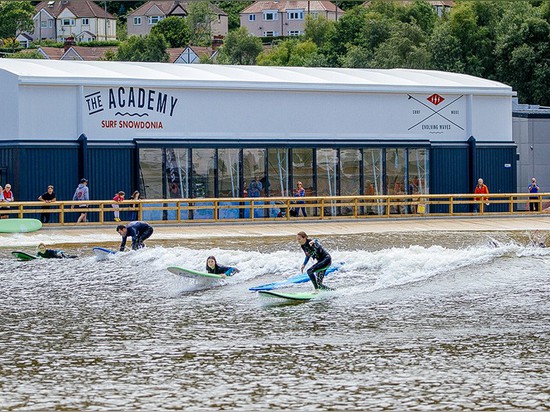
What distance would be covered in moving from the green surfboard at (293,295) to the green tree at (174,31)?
131 m

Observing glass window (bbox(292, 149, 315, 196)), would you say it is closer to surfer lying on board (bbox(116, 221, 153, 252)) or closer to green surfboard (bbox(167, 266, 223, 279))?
surfer lying on board (bbox(116, 221, 153, 252))

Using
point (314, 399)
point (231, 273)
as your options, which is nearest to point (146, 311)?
point (231, 273)

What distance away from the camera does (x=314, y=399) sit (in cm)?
1762

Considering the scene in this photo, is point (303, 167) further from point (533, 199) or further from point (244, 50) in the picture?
point (244, 50)

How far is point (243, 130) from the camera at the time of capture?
4778cm

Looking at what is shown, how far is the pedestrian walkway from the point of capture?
131 ft

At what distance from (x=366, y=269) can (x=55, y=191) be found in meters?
16.0

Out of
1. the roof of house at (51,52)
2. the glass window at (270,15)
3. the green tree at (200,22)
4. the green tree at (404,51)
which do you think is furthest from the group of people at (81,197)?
the glass window at (270,15)

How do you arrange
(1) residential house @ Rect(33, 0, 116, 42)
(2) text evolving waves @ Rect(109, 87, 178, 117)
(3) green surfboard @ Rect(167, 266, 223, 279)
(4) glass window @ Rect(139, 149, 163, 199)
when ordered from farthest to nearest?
1. (1) residential house @ Rect(33, 0, 116, 42)
2. (4) glass window @ Rect(139, 149, 163, 199)
3. (2) text evolving waves @ Rect(109, 87, 178, 117)
4. (3) green surfboard @ Rect(167, 266, 223, 279)

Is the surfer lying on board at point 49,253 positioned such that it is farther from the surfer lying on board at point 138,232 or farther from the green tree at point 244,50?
the green tree at point 244,50

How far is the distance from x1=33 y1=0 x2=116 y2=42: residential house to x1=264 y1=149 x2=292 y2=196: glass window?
14250 centimetres

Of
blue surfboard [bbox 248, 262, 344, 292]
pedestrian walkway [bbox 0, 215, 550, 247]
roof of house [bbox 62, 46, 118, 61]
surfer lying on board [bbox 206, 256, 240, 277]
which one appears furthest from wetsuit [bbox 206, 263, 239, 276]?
roof of house [bbox 62, 46, 118, 61]

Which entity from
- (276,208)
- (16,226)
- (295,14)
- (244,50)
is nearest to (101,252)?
(16,226)

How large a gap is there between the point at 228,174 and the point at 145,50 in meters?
93.4
